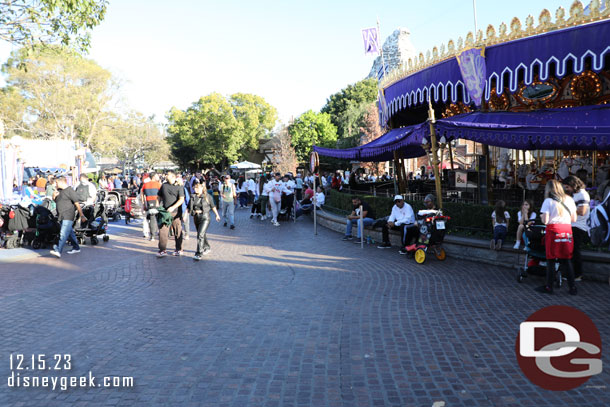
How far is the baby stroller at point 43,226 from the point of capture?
10844 mm

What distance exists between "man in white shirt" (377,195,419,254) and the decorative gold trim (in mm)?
5367

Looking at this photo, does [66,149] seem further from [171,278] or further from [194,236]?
[171,278]

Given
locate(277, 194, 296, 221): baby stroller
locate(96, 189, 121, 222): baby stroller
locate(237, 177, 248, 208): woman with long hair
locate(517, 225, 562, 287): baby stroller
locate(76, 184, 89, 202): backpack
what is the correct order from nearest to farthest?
1. locate(517, 225, 562, 287): baby stroller
2. locate(76, 184, 89, 202): backpack
3. locate(96, 189, 121, 222): baby stroller
4. locate(277, 194, 296, 221): baby stroller
5. locate(237, 177, 248, 208): woman with long hair

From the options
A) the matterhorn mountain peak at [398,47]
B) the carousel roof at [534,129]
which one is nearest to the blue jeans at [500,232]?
Result: the carousel roof at [534,129]

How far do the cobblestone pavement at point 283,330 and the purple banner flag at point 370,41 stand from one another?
10.3 m

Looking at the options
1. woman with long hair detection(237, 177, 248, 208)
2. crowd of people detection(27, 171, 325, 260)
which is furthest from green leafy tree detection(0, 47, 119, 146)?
crowd of people detection(27, 171, 325, 260)

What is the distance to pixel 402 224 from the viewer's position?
10.3 metres

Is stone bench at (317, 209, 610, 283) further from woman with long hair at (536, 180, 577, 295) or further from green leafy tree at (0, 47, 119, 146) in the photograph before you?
green leafy tree at (0, 47, 119, 146)

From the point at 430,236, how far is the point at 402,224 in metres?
1.30

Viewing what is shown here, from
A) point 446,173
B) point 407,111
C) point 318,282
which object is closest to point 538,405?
point 318,282

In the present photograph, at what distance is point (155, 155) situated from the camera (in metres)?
65.7

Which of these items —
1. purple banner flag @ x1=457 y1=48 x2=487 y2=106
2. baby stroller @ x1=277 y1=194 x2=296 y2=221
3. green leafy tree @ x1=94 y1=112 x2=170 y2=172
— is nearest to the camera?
purple banner flag @ x1=457 y1=48 x2=487 y2=106

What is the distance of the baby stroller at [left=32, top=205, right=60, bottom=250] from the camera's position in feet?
35.6

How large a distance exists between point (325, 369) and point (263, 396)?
0.72 m
